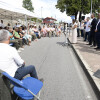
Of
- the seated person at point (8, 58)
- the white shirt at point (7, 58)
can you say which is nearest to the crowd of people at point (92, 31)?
the seated person at point (8, 58)

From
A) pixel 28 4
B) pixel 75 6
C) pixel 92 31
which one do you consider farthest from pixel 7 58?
pixel 28 4

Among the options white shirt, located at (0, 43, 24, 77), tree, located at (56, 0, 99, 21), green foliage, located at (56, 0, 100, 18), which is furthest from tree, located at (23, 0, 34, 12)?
white shirt, located at (0, 43, 24, 77)

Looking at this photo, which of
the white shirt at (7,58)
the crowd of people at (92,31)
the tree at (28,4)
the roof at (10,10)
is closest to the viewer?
the white shirt at (7,58)

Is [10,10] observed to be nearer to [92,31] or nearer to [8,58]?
[92,31]

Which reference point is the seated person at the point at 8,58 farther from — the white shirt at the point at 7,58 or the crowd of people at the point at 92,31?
the crowd of people at the point at 92,31

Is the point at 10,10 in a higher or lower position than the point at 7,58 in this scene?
higher

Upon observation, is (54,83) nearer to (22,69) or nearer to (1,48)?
(22,69)

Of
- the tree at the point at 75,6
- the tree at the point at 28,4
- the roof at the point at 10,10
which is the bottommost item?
the roof at the point at 10,10

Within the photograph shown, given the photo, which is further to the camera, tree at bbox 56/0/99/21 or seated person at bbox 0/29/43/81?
tree at bbox 56/0/99/21

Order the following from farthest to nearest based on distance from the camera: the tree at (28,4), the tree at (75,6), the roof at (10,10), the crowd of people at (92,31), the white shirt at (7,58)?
the tree at (28,4), the tree at (75,6), the roof at (10,10), the crowd of people at (92,31), the white shirt at (7,58)

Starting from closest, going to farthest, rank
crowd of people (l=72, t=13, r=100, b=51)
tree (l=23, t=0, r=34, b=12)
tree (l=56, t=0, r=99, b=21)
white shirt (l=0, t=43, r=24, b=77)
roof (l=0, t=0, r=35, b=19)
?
1. white shirt (l=0, t=43, r=24, b=77)
2. crowd of people (l=72, t=13, r=100, b=51)
3. roof (l=0, t=0, r=35, b=19)
4. tree (l=56, t=0, r=99, b=21)
5. tree (l=23, t=0, r=34, b=12)

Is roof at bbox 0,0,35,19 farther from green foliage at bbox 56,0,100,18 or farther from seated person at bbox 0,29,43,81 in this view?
green foliage at bbox 56,0,100,18

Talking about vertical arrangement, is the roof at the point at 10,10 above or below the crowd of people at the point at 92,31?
above

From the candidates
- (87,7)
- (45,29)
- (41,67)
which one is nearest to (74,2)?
(87,7)
